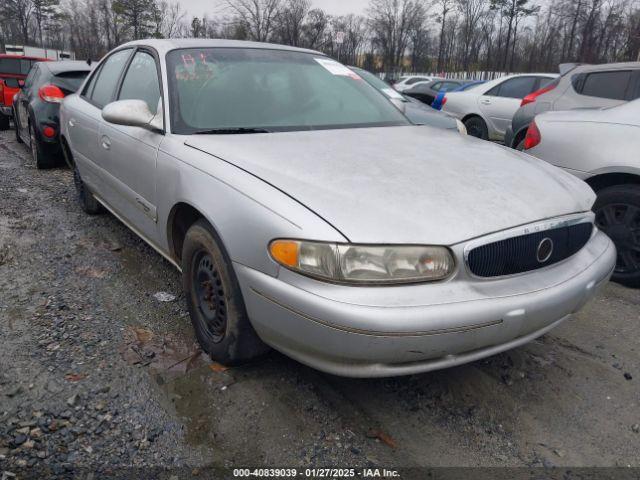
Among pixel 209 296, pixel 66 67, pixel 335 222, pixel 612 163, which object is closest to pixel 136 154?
pixel 209 296

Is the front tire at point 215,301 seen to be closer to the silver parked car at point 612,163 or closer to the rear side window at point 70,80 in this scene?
the silver parked car at point 612,163

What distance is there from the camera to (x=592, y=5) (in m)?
27.5

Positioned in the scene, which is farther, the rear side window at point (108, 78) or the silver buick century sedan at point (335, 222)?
the rear side window at point (108, 78)

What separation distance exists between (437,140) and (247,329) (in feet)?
5.13

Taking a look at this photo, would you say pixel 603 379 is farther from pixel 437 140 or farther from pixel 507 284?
pixel 437 140

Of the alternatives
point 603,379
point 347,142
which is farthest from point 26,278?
point 603,379

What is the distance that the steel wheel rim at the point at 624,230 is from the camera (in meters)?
3.56

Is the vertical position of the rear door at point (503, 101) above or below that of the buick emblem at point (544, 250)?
above

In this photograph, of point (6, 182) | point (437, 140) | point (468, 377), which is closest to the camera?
point (468, 377)

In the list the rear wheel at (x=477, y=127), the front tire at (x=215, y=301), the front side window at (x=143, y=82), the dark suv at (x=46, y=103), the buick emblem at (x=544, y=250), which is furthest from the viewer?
the rear wheel at (x=477, y=127)

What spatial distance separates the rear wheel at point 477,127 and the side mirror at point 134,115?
7.53 meters

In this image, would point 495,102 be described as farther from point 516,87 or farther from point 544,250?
point 544,250

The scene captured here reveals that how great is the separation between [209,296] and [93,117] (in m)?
2.22

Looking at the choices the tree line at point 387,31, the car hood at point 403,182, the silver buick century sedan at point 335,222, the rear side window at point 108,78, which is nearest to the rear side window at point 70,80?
the rear side window at point 108,78
